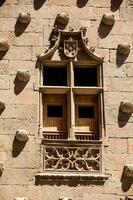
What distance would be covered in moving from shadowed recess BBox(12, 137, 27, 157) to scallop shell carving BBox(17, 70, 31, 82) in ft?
Result: 3.78

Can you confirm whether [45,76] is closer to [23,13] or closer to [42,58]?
[42,58]

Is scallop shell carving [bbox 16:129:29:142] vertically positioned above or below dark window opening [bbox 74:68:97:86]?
below

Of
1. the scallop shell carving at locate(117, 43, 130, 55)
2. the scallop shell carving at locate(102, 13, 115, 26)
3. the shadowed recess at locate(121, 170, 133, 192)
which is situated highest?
the scallop shell carving at locate(102, 13, 115, 26)

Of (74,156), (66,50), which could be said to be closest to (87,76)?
(66,50)

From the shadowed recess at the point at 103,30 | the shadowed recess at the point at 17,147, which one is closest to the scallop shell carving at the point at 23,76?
the shadowed recess at the point at 17,147

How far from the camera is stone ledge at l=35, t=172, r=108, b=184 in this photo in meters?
11.3

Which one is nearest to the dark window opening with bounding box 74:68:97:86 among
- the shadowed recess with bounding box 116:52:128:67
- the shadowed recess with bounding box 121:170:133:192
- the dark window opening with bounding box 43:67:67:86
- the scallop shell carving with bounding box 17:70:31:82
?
the dark window opening with bounding box 43:67:67:86

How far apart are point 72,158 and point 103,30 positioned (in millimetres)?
2674

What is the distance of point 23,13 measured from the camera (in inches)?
493

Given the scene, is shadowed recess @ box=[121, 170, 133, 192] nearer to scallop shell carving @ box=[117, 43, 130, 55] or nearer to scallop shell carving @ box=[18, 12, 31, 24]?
scallop shell carving @ box=[117, 43, 130, 55]

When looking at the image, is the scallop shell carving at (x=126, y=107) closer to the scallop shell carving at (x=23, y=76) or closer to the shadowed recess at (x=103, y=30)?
the shadowed recess at (x=103, y=30)

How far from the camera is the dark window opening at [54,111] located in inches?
475

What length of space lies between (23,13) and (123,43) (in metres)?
1.98

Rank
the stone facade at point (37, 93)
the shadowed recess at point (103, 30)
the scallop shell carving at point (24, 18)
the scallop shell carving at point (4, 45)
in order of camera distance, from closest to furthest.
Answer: the stone facade at point (37, 93) → the scallop shell carving at point (4, 45) → the scallop shell carving at point (24, 18) → the shadowed recess at point (103, 30)
